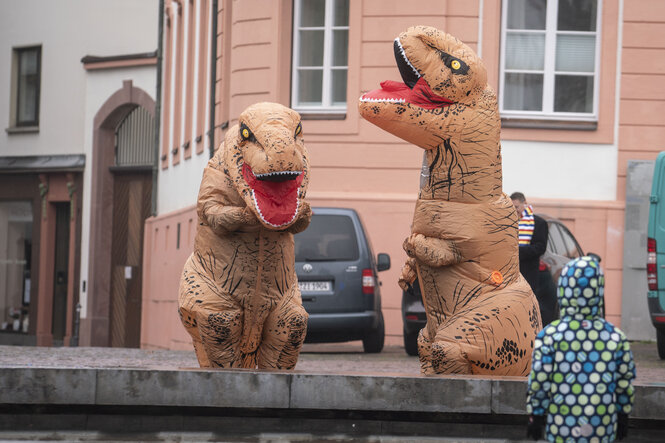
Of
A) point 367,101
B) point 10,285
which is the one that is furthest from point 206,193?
point 10,285

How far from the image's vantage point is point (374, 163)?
22.0 metres

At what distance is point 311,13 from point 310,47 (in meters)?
0.52

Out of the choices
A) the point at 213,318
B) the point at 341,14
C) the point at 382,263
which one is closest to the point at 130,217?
the point at 341,14

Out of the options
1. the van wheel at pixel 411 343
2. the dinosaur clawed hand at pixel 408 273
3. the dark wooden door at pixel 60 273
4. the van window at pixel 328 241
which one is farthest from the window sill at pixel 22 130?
the dinosaur clawed hand at pixel 408 273

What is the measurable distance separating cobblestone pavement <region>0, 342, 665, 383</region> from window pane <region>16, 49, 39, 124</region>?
730 inches

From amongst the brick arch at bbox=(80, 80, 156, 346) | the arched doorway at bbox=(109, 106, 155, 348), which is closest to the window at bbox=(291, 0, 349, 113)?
the arched doorway at bbox=(109, 106, 155, 348)

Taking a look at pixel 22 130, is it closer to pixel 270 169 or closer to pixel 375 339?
pixel 375 339

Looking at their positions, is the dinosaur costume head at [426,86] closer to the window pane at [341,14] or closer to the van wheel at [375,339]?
the van wheel at [375,339]

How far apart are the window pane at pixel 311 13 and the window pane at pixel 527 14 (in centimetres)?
285

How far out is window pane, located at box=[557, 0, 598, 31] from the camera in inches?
865

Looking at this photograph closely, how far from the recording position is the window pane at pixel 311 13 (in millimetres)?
22938

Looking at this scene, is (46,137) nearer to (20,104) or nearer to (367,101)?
(20,104)

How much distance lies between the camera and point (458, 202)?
8.61 metres

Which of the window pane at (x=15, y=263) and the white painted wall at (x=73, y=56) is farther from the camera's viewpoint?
the window pane at (x=15, y=263)
